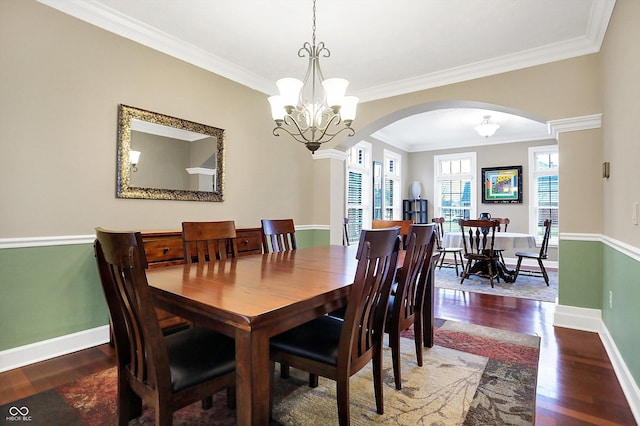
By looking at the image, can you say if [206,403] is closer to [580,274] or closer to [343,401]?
[343,401]

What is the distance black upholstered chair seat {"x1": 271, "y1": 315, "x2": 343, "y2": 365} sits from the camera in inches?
56.9

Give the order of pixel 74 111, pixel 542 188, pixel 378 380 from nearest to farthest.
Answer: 1. pixel 378 380
2. pixel 74 111
3. pixel 542 188

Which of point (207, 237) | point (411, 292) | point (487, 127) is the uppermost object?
point (487, 127)

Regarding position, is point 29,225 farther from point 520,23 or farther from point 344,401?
point 520,23

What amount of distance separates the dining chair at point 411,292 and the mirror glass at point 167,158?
2300 mm

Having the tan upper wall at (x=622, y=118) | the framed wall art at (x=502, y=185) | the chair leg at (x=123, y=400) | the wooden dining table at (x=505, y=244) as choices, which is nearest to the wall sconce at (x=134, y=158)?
the chair leg at (x=123, y=400)

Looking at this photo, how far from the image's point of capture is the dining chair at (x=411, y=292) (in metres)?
1.84

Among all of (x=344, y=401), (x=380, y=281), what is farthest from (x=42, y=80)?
(x=344, y=401)

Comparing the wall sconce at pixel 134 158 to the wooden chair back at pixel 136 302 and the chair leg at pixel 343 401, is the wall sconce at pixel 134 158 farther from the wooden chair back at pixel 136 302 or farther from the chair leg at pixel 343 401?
the chair leg at pixel 343 401

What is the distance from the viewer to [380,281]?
5.09 ft

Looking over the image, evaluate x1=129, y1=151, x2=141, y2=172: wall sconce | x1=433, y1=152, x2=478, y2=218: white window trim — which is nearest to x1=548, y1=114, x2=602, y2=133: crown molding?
x1=129, y1=151, x2=141, y2=172: wall sconce

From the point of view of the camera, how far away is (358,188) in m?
6.28

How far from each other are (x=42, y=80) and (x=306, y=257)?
7.50ft

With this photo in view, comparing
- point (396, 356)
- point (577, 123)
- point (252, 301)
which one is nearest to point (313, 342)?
point (252, 301)
